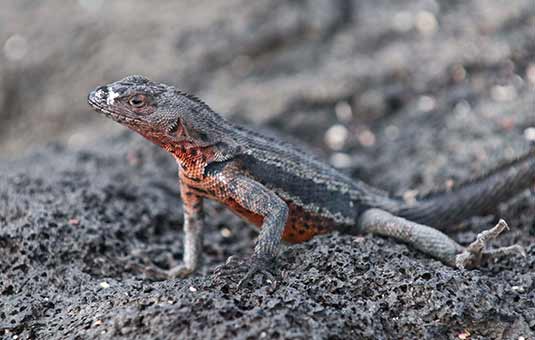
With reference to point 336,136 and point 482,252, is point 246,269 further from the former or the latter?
point 336,136

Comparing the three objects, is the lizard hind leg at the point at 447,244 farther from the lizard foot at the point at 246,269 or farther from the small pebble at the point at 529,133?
the small pebble at the point at 529,133

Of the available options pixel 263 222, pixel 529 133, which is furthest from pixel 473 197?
pixel 263 222

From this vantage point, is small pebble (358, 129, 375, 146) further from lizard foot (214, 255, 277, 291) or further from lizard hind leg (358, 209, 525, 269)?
lizard foot (214, 255, 277, 291)

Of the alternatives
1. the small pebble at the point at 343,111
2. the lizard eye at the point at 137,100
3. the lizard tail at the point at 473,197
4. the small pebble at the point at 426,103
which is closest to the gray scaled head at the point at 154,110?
the lizard eye at the point at 137,100

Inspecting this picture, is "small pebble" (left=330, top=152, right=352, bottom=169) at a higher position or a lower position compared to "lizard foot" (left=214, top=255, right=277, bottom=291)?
lower

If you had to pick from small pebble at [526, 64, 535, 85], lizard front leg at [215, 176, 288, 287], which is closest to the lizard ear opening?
lizard front leg at [215, 176, 288, 287]
